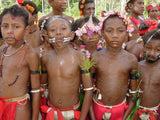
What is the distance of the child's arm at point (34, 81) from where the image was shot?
2.29 meters

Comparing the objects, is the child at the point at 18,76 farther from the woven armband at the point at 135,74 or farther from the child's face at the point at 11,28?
the woven armband at the point at 135,74

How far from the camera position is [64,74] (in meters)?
2.36

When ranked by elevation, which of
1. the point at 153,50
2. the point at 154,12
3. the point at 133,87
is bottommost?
the point at 133,87

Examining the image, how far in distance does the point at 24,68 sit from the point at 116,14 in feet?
Result: 4.80

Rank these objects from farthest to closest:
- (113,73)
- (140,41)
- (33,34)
→ (33,34), (140,41), (113,73)

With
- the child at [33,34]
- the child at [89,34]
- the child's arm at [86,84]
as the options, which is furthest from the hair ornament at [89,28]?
A: the child at [33,34]

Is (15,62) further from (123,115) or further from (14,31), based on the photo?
(123,115)

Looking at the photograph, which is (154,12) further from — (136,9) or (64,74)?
(64,74)

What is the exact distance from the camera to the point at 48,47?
3.59 m

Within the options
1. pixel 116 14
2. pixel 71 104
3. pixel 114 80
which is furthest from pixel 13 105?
pixel 116 14

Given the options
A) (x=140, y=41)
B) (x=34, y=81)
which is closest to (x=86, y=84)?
(x=34, y=81)

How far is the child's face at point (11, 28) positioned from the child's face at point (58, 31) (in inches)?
14.6

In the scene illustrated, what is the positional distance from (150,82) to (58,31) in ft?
4.94

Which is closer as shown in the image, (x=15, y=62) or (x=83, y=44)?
(x=15, y=62)
